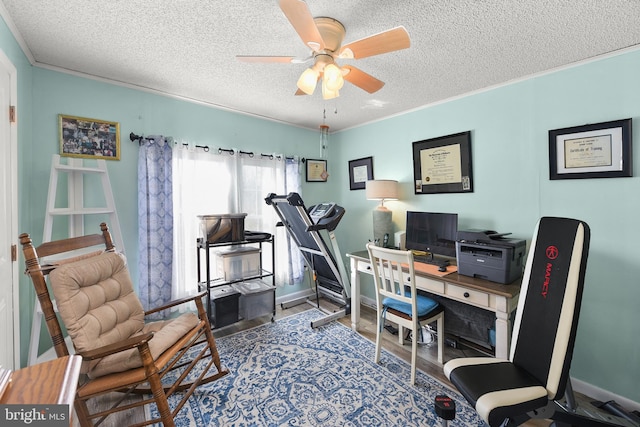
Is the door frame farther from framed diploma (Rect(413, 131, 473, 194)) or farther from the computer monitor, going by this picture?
framed diploma (Rect(413, 131, 473, 194))

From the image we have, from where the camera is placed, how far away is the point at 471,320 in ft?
7.82

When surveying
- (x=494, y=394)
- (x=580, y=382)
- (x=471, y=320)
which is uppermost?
(x=494, y=394)

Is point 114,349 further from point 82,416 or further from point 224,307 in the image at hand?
point 224,307

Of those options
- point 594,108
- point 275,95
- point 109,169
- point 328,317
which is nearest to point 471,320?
point 328,317

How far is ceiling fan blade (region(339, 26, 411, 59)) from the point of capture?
49.3 inches

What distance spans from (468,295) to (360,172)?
2075mm

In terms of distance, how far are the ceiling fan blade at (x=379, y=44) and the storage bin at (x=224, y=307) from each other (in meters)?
2.29

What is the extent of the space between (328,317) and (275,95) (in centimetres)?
235

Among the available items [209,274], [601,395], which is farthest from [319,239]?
[601,395]

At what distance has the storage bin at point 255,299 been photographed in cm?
271

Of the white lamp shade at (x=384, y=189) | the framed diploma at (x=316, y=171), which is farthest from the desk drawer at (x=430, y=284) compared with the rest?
the framed diploma at (x=316, y=171)

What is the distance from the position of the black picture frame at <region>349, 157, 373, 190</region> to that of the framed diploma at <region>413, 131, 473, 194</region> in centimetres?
64

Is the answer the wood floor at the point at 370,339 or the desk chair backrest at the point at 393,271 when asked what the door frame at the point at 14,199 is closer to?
the wood floor at the point at 370,339

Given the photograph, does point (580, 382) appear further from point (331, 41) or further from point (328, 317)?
point (331, 41)
